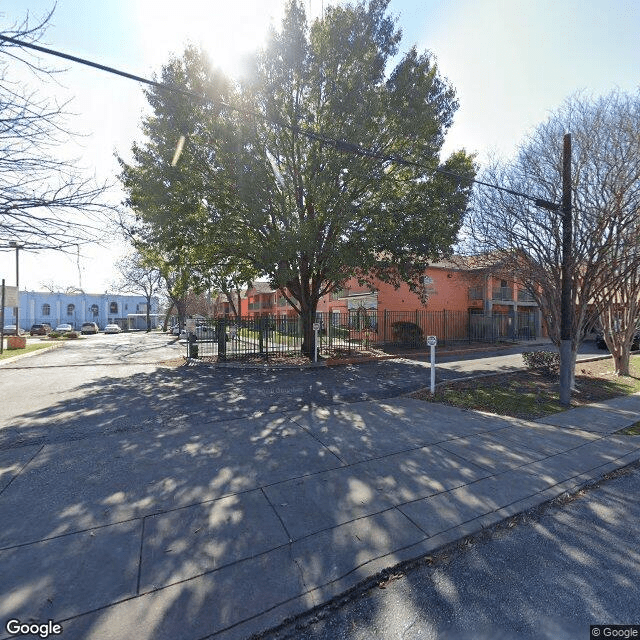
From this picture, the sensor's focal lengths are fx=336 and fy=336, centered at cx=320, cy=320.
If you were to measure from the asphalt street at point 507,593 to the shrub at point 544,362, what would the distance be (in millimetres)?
9508

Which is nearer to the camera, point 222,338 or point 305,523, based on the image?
point 305,523

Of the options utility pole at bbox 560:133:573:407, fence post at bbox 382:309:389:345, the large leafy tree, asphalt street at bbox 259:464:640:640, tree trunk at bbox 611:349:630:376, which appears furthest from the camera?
fence post at bbox 382:309:389:345

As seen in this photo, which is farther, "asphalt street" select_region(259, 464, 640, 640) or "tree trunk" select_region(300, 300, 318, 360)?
"tree trunk" select_region(300, 300, 318, 360)

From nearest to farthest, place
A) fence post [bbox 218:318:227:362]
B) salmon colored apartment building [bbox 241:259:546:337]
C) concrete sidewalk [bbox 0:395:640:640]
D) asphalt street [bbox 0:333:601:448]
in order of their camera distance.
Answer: concrete sidewalk [bbox 0:395:640:640]
asphalt street [bbox 0:333:601:448]
fence post [bbox 218:318:227:362]
salmon colored apartment building [bbox 241:259:546:337]

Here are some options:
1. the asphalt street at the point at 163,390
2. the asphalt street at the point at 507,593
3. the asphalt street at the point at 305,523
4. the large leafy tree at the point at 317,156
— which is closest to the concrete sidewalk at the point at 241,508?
the asphalt street at the point at 305,523

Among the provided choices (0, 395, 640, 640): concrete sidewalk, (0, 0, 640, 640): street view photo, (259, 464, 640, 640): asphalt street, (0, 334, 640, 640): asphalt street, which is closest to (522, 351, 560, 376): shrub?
(0, 0, 640, 640): street view photo

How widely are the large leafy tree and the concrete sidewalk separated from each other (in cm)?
773

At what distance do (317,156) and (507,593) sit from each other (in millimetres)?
12771

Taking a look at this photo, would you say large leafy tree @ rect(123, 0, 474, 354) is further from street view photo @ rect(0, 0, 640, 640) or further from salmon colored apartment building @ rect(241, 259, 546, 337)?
salmon colored apartment building @ rect(241, 259, 546, 337)

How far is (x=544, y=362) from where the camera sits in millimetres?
12641

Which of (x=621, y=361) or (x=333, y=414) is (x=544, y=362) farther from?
(x=333, y=414)

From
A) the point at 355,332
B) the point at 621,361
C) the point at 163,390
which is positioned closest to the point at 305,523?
the point at 163,390

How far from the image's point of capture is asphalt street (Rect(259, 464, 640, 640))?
7.45 feet

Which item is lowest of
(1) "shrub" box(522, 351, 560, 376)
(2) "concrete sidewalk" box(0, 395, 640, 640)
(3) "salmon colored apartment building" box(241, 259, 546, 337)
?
(2) "concrete sidewalk" box(0, 395, 640, 640)
